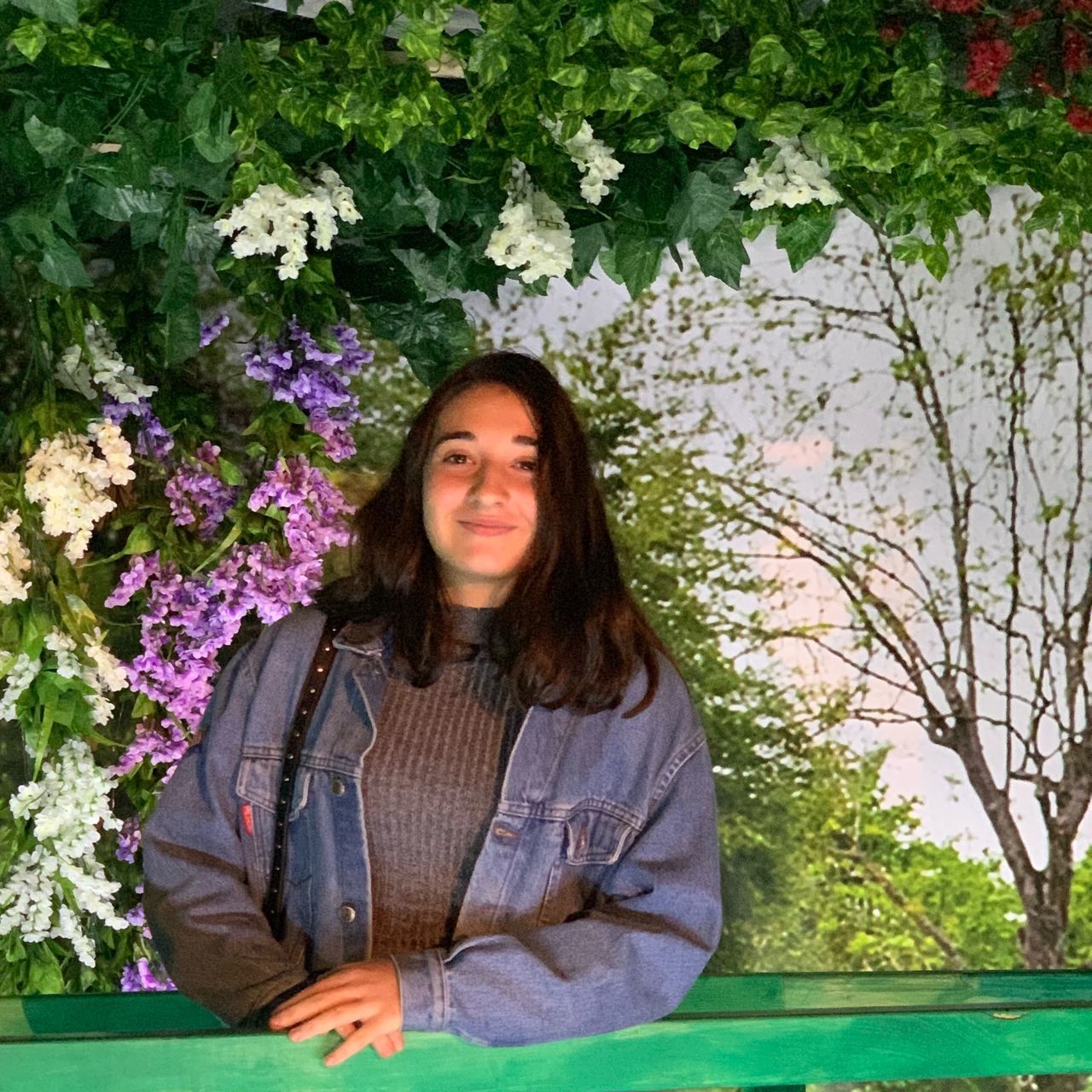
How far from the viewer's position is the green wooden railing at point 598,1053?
104 centimetres

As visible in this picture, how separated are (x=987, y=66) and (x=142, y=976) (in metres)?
1.95

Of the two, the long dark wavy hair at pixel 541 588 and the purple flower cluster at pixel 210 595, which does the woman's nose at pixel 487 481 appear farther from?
the purple flower cluster at pixel 210 595

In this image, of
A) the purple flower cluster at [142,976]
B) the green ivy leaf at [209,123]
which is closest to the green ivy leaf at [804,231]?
the green ivy leaf at [209,123]

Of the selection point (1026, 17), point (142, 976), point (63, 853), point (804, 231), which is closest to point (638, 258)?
point (804, 231)

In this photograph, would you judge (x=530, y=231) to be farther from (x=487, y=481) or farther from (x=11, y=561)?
(x=11, y=561)

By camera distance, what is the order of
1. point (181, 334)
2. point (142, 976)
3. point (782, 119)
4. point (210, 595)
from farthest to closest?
point (142, 976) → point (210, 595) → point (181, 334) → point (782, 119)

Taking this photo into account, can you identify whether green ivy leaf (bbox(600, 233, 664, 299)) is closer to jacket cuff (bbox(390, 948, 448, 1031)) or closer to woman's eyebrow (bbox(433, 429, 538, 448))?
woman's eyebrow (bbox(433, 429, 538, 448))

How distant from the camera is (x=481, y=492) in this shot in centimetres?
150

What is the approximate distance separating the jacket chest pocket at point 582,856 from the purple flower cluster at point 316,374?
110cm

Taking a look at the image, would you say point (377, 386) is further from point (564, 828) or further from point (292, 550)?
point (564, 828)

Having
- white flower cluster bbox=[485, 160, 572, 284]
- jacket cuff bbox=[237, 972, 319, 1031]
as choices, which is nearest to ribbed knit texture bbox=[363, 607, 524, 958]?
jacket cuff bbox=[237, 972, 319, 1031]

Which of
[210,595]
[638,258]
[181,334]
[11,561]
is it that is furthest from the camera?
[210,595]

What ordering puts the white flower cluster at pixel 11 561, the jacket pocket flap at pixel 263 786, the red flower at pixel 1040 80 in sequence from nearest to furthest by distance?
the jacket pocket flap at pixel 263 786, the red flower at pixel 1040 80, the white flower cluster at pixel 11 561

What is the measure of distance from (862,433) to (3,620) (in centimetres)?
177
